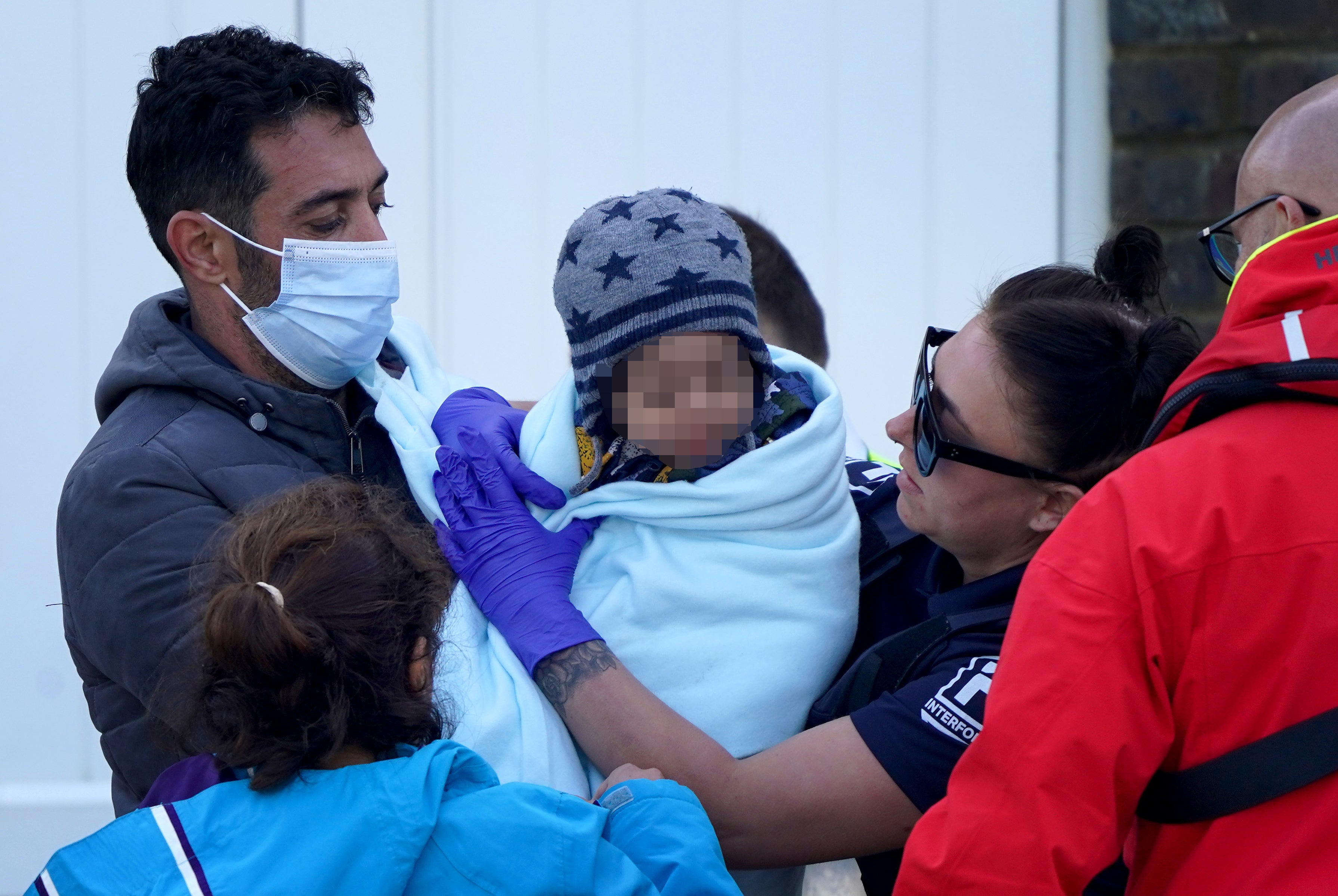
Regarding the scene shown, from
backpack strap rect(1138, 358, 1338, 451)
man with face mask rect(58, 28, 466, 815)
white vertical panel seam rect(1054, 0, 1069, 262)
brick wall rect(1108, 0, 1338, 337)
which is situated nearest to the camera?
backpack strap rect(1138, 358, 1338, 451)

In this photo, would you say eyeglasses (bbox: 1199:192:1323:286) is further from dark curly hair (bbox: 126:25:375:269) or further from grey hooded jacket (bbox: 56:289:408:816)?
dark curly hair (bbox: 126:25:375:269)

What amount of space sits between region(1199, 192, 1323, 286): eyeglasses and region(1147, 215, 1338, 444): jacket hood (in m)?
0.05

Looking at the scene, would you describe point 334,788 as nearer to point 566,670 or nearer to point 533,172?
point 566,670

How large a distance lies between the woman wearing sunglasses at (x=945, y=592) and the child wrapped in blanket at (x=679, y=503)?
4cm

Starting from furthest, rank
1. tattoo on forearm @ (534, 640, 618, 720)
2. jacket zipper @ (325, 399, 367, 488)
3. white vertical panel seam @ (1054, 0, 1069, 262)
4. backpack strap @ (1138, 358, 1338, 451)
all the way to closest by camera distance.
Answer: white vertical panel seam @ (1054, 0, 1069, 262), jacket zipper @ (325, 399, 367, 488), tattoo on forearm @ (534, 640, 618, 720), backpack strap @ (1138, 358, 1338, 451)

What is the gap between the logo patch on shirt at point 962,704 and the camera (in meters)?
1.28

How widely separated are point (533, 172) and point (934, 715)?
6.59 ft

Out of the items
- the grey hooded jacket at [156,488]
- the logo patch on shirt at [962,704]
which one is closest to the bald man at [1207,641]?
the logo patch on shirt at [962,704]

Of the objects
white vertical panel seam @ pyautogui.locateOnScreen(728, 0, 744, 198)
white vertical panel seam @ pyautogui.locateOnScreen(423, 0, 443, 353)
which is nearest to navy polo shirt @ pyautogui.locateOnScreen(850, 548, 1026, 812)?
white vertical panel seam @ pyautogui.locateOnScreen(728, 0, 744, 198)

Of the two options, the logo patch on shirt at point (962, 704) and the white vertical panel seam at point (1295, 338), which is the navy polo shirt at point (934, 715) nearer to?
the logo patch on shirt at point (962, 704)

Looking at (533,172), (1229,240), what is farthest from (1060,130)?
(1229,240)

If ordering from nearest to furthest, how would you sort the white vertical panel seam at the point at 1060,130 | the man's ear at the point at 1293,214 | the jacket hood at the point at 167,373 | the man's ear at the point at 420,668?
the man's ear at the point at 1293,214 < the man's ear at the point at 420,668 < the jacket hood at the point at 167,373 < the white vertical panel seam at the point at 1060,130

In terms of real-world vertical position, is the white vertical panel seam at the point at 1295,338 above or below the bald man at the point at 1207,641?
above

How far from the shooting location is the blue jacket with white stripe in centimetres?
103
